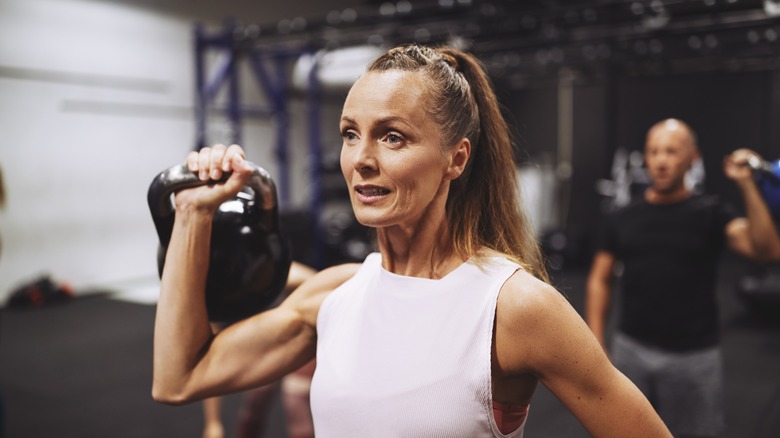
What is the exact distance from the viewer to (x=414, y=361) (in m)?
0.98

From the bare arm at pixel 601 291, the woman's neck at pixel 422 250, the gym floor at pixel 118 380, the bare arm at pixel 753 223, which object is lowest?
the gym floor at pixel 118 380

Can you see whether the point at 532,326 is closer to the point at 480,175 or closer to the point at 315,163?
the point at 480,175

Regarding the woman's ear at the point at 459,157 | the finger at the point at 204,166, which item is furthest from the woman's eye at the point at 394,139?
the finger at the point at 204,166

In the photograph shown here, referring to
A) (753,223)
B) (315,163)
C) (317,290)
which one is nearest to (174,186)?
(317,290)

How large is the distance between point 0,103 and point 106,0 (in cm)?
174

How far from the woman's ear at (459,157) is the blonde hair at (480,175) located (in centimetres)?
1

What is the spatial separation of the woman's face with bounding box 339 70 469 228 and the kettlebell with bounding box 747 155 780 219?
6.02ft

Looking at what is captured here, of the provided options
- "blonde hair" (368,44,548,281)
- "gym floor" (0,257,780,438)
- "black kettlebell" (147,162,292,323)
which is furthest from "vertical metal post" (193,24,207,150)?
"blonde hair" (368,44,548,281)

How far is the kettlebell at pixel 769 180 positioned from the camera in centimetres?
230

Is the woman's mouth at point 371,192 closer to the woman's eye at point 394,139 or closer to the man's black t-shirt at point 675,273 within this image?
Result: the woman's eye at point 394,139

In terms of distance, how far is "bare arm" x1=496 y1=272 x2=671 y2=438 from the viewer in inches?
37.0

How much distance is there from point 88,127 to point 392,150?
7.02 meters

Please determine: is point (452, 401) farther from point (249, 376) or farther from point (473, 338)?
point (249, 376)

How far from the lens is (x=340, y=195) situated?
7945 millimetres
